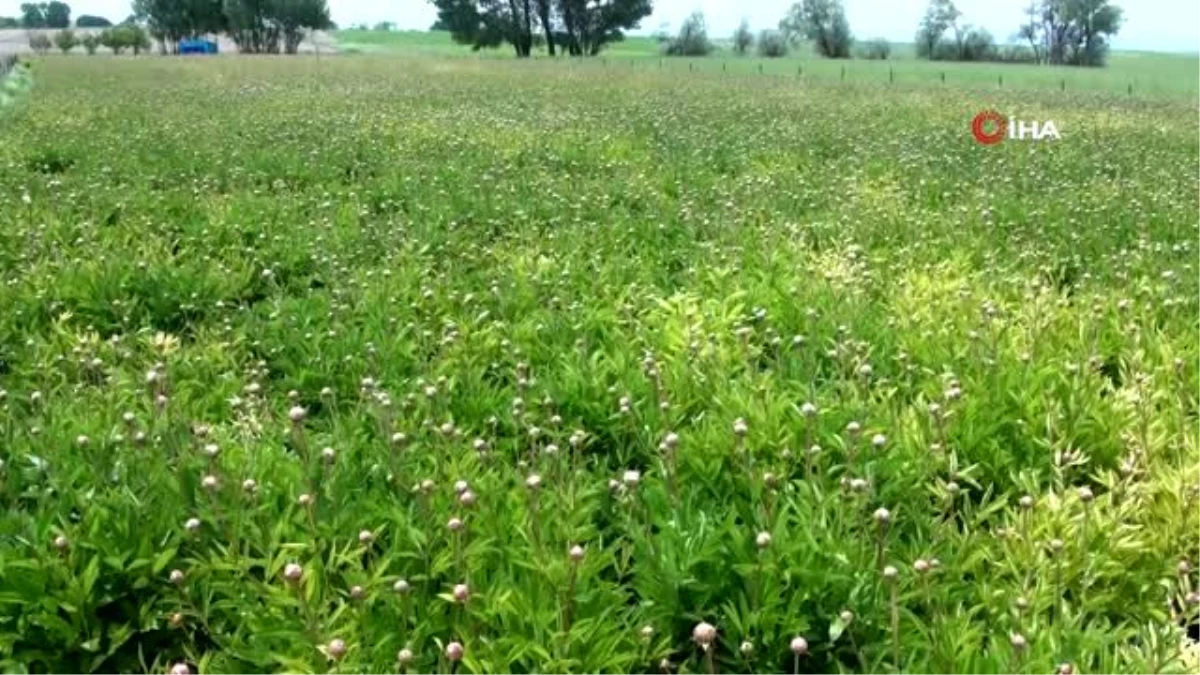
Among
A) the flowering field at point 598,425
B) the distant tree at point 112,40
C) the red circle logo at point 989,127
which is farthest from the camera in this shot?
the distant tree at point 112,40

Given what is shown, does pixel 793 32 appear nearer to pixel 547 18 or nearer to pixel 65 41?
pixel 547 18

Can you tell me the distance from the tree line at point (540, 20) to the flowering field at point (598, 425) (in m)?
77.5

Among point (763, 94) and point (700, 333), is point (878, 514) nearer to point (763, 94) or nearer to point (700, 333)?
point (700, 333)

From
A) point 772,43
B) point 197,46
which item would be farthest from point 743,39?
point 197,46

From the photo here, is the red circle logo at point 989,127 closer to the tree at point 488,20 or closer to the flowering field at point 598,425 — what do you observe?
the flowering field at point 598,425

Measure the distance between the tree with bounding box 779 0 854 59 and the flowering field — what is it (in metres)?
97.6

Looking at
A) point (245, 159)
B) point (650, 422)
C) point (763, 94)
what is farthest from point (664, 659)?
point (763, 94)

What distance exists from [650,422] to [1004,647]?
194 cm

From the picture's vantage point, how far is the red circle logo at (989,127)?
14.7 meters

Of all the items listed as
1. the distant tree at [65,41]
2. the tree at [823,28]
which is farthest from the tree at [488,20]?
the distant tree at [65,41]

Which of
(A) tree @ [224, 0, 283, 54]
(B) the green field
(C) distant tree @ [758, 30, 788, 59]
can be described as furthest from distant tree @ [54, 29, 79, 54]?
(C) distant tree @ [758, 30, 788, 59]

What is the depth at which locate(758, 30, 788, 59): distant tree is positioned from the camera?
9894 cm

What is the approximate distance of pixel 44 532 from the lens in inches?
123

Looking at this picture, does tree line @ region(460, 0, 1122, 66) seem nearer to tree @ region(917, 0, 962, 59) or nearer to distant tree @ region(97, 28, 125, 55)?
tree @ region(917, 0, 962, 59)
